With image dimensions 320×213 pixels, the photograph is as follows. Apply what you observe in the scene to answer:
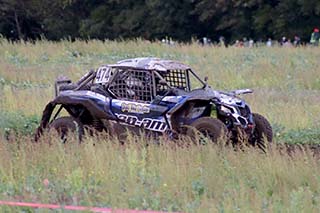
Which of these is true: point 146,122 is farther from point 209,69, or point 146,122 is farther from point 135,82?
point 209,69

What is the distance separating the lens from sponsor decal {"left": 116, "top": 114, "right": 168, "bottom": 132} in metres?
14.1

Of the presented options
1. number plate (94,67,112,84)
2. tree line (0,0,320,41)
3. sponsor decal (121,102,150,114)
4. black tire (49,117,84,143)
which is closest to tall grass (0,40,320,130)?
number plate (94,67,112,84)

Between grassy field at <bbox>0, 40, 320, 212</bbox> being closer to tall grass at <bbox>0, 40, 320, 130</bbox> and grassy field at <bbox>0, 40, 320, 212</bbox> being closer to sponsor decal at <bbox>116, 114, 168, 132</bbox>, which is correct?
tall grass at <bbox>0, 40, 320, 130</bbox>

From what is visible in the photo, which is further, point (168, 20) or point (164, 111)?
point (168, 20)

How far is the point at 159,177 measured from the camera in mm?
10133

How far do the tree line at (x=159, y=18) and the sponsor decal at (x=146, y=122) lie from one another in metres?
41.3

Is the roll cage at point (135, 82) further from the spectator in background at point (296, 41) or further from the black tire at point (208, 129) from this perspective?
the spectator in background at point (296, 41)

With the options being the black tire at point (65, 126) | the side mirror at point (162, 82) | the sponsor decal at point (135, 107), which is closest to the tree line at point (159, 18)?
the side mirror at point (162, 82)

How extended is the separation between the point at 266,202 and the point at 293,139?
668cm

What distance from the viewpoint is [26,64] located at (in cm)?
3062

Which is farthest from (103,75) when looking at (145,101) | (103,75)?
(145,101)

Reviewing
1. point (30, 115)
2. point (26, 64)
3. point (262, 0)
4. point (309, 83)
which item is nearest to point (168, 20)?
point (262, 0)

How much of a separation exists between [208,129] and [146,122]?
123cm

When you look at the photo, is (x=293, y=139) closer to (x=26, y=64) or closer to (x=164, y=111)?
(x=164, y=111)
